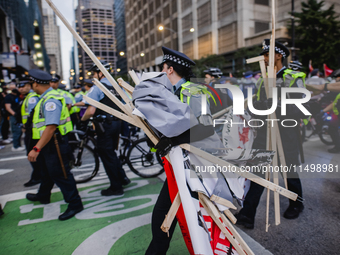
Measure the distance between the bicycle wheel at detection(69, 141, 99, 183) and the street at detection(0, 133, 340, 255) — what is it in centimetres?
31

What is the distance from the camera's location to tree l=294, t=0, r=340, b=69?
975 inches

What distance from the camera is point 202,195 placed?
1744mm

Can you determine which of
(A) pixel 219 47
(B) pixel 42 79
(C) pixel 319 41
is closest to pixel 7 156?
(B) pixel 42 79

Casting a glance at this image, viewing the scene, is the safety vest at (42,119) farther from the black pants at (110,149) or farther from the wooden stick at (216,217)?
the wooden stick at (216,217)

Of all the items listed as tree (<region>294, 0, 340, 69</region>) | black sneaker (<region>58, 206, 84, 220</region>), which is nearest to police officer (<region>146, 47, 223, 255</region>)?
black sneaker (<region>58, 206, 84, 220</region>)

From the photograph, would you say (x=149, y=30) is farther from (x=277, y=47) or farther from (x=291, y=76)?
(x=291, y=76)

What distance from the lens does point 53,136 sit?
3299 mm

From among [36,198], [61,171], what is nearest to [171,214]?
[61,171]

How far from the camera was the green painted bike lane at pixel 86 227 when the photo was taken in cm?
269

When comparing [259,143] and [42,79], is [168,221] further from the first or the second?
[42,79]

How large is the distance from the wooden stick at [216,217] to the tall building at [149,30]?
140 feet

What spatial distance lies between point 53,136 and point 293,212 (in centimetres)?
334

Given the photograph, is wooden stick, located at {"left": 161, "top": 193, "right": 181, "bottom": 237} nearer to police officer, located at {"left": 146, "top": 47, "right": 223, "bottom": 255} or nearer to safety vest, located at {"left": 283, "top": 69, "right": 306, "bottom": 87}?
police officer, located at {"left": 146, "top": 47, "right": 223, "bottom": 255}

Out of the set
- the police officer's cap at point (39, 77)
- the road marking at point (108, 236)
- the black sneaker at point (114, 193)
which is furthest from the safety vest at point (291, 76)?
the police officer's cap at point (39, 77)
